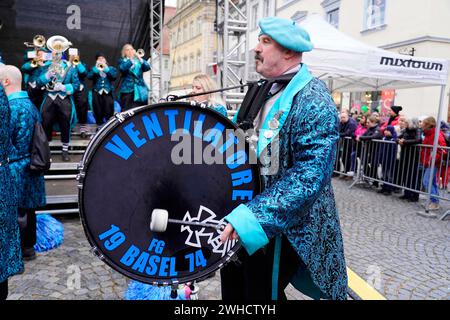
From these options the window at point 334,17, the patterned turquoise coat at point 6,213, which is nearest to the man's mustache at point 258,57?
the patterned turquoise coat at point 6,213

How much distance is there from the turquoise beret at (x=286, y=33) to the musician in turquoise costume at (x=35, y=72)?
219 inches

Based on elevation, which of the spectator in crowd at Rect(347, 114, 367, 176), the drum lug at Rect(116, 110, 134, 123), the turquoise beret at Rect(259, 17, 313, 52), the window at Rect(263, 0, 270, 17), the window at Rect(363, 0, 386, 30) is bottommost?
the spectator in crowd at Rect(347, 114, 367, 176)

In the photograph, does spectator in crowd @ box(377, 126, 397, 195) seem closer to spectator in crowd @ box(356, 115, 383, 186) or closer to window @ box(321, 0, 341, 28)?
spectator in crowd @ box(356, 115, 383, 186)

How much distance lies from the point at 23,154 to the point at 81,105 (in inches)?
163

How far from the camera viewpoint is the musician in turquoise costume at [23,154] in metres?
3.28

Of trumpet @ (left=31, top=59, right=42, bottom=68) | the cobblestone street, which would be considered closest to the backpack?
the cobblestone street

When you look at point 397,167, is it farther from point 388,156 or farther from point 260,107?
point 260,107

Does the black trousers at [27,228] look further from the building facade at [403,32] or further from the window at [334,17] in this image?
the window at [334,17]

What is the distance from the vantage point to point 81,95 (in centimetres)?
730

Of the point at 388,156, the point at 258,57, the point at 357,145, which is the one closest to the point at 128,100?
the point at 357,145

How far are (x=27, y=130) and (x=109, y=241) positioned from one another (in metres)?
2.41

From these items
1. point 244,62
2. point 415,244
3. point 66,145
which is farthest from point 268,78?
point 244,62

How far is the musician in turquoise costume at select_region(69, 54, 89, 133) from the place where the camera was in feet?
22.0

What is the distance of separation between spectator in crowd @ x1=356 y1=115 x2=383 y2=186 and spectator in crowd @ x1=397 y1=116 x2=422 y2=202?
77cm
